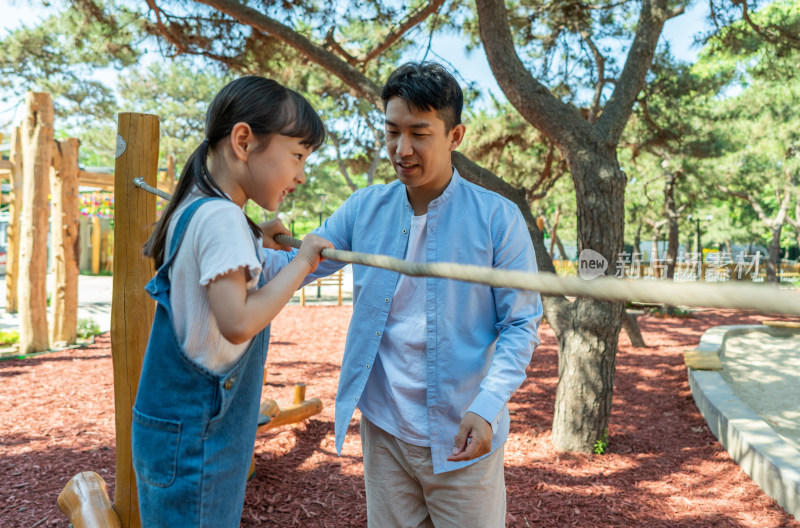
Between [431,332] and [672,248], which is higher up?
[672,248]

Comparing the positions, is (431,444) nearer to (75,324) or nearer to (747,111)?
(75,324)

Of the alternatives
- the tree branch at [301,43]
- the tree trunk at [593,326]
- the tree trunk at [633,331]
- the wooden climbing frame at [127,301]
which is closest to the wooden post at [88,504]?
the wooden climbing frame at [127,301]

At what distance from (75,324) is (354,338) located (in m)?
7.49

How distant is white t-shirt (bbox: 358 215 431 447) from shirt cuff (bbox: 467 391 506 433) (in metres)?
0.22

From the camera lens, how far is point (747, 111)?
16.7 m

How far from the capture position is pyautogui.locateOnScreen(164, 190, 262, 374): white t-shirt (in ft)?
3.86

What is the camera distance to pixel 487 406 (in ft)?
4.95

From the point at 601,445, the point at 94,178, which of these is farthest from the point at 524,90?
the point at 94,178

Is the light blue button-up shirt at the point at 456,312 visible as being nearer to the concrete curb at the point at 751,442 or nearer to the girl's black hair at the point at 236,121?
the girl's black hair at the point at 236,121

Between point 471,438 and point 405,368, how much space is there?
324 millimetres

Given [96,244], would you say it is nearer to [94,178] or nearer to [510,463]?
[94,178]

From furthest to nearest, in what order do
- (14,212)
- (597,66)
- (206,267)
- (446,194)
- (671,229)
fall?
(671,229)
(14,212)
(597,66)
(446,194)
(206,267)

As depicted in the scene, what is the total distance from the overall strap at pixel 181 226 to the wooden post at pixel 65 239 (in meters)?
7.48

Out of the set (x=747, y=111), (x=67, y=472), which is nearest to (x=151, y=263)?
(x=67, y=472)
